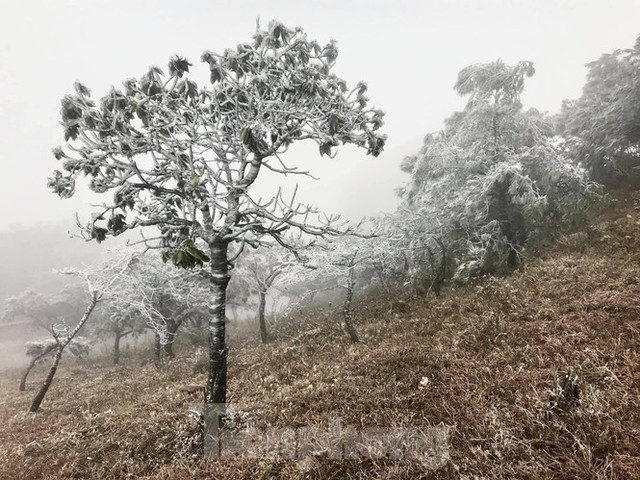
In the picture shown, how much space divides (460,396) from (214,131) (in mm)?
5892

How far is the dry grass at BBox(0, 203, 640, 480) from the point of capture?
3.85 meters

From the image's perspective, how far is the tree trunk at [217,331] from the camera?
5594 millimetres

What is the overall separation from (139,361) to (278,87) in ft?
77.9

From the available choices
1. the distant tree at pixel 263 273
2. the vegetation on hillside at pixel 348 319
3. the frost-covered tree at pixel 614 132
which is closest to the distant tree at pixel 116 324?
the distant tree at pixel 263 273

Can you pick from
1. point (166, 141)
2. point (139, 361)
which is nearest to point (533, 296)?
point (166, 141)

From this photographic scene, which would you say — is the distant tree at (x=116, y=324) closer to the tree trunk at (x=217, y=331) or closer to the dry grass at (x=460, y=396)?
the dry grass at (x=460, y=396)

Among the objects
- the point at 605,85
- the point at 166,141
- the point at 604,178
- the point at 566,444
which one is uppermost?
the point at 605,85

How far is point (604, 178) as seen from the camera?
52.3 ft

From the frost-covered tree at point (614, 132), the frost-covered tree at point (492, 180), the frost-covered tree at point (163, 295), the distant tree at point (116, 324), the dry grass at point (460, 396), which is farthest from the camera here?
the distant tree at point (116, 324)

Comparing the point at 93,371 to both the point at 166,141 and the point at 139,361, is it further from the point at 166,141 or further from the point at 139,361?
the point at 166,141

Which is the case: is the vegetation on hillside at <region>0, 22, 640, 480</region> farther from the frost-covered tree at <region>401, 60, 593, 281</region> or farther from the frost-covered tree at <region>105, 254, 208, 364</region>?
the frost-covered tree at <region>105, 254, 208, 364</region>

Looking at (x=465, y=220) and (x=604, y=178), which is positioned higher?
(x=604, y=178)

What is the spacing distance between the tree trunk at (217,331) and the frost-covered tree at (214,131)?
0.7 inches

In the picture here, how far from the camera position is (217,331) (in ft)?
18.5
